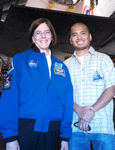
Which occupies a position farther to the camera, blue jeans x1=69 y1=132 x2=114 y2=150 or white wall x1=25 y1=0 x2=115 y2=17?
white wall x1=25 y1=0 x2=115 y2=17

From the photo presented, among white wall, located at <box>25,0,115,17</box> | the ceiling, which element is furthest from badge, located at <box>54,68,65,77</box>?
white wall, located at <box>25,0,115,17</box>

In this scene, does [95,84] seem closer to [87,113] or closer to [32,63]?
[87,113]

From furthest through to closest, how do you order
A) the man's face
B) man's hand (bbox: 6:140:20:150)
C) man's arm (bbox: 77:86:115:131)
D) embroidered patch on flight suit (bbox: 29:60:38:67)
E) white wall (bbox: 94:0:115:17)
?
white wall (bbox: 94:0:115:17) < the man's face < man's arm (bbox: 77:86:115:131) < embroidered patch on flight suit (bbox: 29:60:38:67) < man's hand (bbox: 6:140:20:150)

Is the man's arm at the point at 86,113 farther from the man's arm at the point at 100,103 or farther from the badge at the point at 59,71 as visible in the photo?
the badge at the point at 59,71

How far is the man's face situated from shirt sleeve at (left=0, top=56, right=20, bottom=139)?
70 cm

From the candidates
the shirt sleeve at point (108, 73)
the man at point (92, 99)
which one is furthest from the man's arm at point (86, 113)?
the shirt sleeve at point (108, 73)

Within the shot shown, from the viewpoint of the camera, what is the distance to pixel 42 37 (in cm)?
107

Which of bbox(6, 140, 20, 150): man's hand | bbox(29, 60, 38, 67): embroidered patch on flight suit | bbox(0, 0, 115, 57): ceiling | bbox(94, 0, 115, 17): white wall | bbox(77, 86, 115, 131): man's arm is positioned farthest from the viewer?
bbox(94, 0, 115, 17): white wall

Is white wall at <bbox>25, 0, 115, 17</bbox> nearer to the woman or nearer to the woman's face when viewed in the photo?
the woman's face

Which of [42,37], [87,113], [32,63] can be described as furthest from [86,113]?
[42,37]

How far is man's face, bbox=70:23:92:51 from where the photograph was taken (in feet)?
4.35

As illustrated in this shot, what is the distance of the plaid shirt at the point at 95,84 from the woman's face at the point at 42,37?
380mm

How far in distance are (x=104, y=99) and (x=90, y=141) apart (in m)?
0.35

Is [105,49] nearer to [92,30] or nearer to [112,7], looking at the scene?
[92,30]
